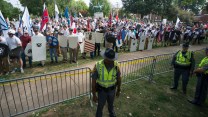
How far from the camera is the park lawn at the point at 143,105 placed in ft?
16.1

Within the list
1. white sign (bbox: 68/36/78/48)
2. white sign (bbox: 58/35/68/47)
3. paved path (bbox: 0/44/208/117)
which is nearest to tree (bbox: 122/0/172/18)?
white sign (bbox: 68/36/78/48)

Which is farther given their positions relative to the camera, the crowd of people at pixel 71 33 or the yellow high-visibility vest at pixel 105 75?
the crowd of people at pixel 71 33

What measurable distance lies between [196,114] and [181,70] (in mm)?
1649

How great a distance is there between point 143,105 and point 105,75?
2.48 meters

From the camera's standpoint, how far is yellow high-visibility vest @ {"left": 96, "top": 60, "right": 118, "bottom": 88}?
3760mm

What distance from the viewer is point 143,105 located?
18.0 ft

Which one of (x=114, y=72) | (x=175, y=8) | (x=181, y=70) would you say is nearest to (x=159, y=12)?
(x=175, y=8)

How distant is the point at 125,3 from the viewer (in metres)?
52.0

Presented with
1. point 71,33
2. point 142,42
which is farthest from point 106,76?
point 142,42

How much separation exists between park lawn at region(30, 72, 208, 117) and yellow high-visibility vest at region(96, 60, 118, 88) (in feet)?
4.72

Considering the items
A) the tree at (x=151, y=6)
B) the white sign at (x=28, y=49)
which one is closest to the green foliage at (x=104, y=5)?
the tree at (x=151, y=6)

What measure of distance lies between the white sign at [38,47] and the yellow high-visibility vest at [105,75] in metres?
5.74

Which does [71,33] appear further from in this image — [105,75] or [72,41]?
[105,75]

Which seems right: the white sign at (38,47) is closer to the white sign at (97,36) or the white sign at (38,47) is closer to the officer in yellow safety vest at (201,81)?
the white sign at (97,36)
